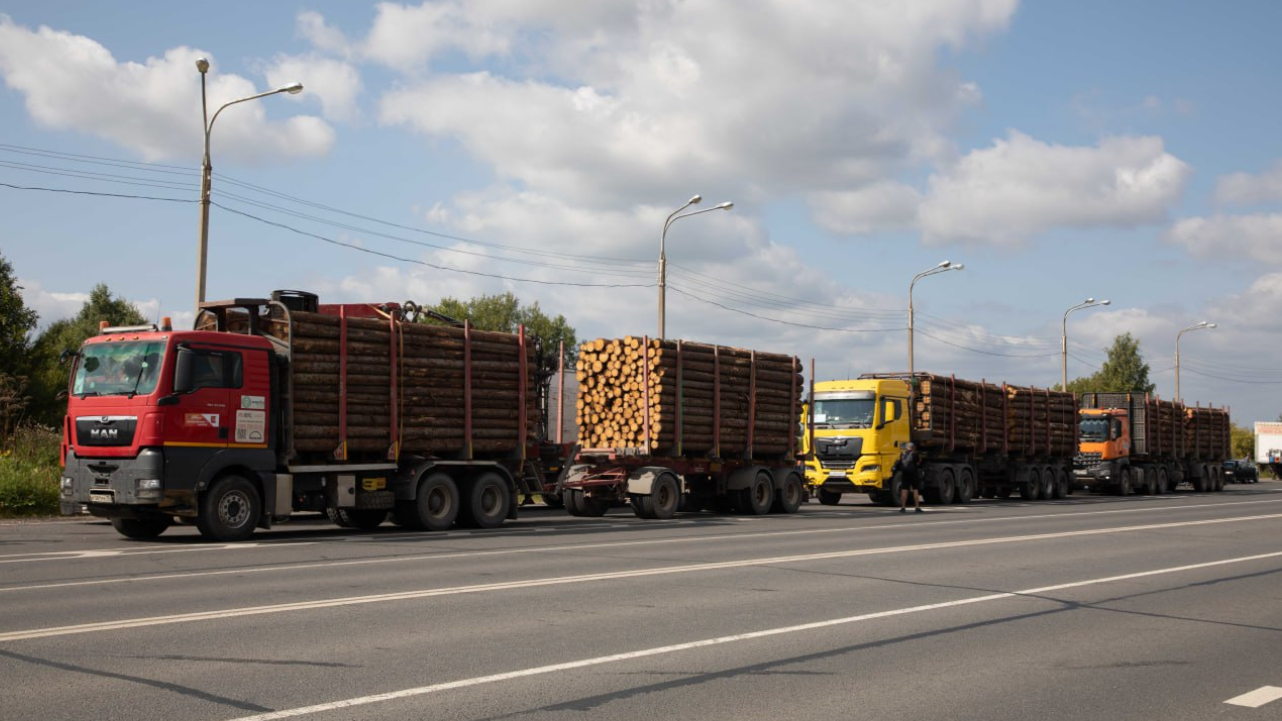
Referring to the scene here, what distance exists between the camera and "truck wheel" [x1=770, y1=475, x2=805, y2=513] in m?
26.5

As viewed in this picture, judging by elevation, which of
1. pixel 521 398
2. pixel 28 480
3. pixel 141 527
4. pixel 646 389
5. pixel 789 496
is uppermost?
pixel 646 389

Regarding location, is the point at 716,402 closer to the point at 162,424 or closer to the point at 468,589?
the point at 162,424

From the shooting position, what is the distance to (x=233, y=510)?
16875 millimetres

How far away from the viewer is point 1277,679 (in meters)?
7.68

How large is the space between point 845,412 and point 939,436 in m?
3.62

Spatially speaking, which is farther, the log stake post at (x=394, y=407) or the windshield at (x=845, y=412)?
the windshield at (x=845, y=412)

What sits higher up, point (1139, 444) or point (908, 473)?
point (1139, 444)

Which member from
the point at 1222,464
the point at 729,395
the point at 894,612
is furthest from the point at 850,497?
the point at 894,612

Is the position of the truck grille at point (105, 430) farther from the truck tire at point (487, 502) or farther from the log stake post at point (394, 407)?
the truck tire at point (487, 502)

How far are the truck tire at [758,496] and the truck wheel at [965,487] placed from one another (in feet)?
29.7

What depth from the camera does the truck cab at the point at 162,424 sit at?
1591cm

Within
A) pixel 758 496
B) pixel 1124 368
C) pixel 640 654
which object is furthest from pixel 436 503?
Result: pixel 1124 368

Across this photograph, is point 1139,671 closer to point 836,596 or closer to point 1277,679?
point 1277,679

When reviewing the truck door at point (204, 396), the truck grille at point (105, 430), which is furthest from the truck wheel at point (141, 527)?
the truck door at point (204, 396)
